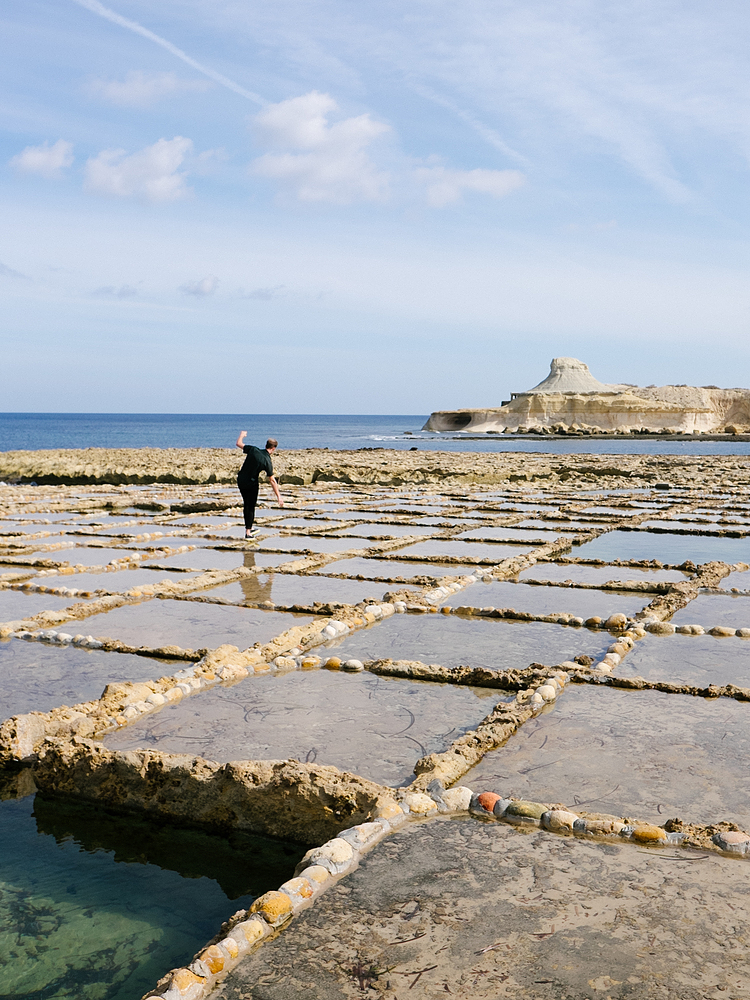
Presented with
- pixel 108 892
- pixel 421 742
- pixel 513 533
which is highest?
pixel 513 533

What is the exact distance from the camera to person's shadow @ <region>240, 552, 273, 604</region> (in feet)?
22.7

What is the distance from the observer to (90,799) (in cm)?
338

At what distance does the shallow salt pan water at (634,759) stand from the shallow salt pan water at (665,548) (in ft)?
16.7

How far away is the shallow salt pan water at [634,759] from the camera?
310 centimetres

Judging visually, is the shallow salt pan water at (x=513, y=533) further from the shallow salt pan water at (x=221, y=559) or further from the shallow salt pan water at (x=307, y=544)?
the shallow salt pan water at (x=221, y=559)

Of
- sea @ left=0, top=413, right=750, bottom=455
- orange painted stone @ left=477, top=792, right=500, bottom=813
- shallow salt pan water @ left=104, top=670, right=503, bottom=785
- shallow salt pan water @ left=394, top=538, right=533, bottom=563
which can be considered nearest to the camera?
orange painted stone @ left=477, top=792, right=500, bottom=813

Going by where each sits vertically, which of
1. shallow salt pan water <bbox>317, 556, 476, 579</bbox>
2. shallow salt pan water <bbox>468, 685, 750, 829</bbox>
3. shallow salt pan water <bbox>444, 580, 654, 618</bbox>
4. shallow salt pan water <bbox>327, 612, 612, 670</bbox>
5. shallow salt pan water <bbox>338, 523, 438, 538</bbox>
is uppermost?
shallow salt pan water <bbox>338, 523, 438, 538</bbox>

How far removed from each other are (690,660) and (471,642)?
4.57 feet

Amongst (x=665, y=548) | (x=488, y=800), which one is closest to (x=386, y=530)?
(x=665, y=548)

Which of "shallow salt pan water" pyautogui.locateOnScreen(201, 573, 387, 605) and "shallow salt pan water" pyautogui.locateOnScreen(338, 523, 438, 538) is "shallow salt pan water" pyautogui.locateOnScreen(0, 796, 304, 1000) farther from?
"shallow salt pan water" pyautogui.locateOnScreen(338, 523, 438, 538)

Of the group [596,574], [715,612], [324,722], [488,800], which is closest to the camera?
[488,800]

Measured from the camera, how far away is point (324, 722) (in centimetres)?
402

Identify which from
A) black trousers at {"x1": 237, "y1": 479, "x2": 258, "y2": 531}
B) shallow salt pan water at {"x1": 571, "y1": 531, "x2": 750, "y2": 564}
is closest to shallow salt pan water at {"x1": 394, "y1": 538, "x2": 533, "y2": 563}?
shallow salt pan water at {"x1": 571, "y1": 531, "x2": 750, "y2": 564}

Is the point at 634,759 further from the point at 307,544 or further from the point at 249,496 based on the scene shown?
the point at 249,496
